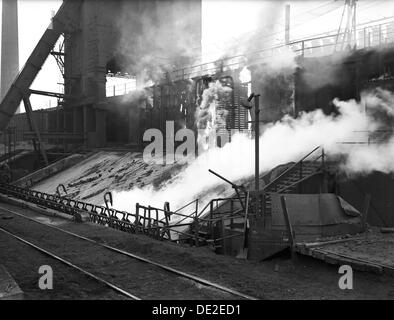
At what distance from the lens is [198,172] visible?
19.6 meters

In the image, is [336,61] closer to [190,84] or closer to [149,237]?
[149,237]

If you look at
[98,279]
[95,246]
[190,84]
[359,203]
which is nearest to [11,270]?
[98,279]

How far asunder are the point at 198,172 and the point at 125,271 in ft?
36.0

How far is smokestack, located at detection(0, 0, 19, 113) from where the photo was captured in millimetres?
70744

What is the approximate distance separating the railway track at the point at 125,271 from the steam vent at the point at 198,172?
1.7 inches

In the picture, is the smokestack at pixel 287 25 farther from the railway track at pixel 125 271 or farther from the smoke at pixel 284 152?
the railway track at pixel 125 271

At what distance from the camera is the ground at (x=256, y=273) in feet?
24.1

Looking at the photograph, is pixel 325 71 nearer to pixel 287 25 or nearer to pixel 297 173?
pixel 297 173

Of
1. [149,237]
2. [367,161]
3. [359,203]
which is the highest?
[367,161]

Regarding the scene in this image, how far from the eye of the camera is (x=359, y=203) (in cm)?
1430

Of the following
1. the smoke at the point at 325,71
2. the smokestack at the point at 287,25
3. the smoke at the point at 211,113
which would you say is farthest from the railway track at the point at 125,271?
the smokestack at the point at 287,25

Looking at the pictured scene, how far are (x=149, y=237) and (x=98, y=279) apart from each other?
17.1 ft

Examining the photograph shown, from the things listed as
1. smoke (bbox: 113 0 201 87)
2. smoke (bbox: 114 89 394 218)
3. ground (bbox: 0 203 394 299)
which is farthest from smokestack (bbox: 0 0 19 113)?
ground (bbox: 0 203 394 299)

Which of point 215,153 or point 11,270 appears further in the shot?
point 215,153
